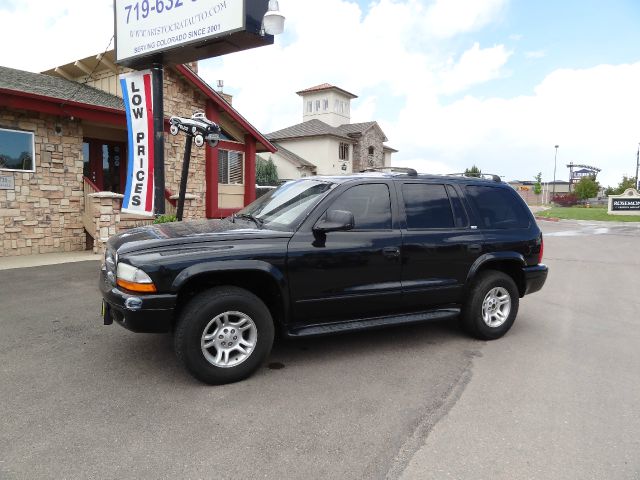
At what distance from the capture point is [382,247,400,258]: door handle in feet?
14.6

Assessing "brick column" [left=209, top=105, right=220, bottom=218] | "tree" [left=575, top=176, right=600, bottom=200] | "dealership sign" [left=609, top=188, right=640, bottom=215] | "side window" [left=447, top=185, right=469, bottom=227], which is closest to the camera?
"side window" [left=447, top=185, right=469, bottom=227]

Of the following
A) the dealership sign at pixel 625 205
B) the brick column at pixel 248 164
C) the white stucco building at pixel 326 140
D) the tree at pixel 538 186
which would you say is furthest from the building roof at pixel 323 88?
the tree at pixel 538 186

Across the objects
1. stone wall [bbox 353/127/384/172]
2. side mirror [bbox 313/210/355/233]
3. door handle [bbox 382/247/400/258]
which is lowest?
door handle [bbox 382/247/400/258]

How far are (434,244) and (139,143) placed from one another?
6.25m

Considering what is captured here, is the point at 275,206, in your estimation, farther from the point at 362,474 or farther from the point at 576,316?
the point at 576,316

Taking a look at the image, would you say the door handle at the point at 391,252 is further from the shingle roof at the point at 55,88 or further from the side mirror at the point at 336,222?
the shingle roof at the point at 55,88

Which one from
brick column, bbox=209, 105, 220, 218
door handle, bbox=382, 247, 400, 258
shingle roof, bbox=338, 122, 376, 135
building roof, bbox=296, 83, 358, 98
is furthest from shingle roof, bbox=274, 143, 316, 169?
door handle, bbox=382, 247, 400, 258

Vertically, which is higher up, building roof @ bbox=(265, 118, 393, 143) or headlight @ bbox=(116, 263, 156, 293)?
building roof @ bbox=(265, 118, 393, 143)

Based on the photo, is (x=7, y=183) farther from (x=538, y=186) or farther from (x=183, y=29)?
(x=538, y=186)

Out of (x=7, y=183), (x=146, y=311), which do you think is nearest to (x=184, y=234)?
(x=146, y=311)

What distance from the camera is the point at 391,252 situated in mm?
4480

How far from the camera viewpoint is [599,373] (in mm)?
4281

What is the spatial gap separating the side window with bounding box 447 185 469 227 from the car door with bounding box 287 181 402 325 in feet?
2.58

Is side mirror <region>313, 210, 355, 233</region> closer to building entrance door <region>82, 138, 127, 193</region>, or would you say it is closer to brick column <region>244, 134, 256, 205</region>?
building entrance door <region>82, 138, 127, 193</region>
